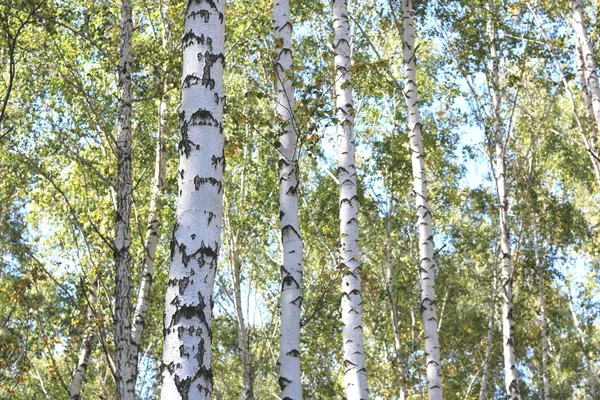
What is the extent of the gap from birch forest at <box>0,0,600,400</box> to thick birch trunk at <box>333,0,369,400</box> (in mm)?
23

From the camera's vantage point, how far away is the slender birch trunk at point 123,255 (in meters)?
7.29

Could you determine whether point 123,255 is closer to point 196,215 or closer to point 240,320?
point 196,215

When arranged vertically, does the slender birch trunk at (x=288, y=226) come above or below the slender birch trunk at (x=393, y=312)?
below

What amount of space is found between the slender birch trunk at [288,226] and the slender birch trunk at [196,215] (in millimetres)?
2299

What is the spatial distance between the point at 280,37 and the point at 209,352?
4.27m

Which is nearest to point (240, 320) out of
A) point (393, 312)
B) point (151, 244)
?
point (393, 312)

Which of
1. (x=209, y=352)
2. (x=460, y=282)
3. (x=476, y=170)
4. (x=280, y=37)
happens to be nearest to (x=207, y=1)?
(x=209, y=352)

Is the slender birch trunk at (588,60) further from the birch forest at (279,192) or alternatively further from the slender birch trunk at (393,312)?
the slender birch trunk at (393,312)

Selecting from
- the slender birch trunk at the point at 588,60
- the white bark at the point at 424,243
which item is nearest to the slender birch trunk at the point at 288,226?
the white bark at the point at 424,243

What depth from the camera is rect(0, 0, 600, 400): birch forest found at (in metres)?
5.80

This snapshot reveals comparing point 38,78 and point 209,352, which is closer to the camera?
point 209,352

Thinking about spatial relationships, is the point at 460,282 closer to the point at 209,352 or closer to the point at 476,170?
the point at 476,170

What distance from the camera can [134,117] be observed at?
14.8 meters

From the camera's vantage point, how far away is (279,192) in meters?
6.60
